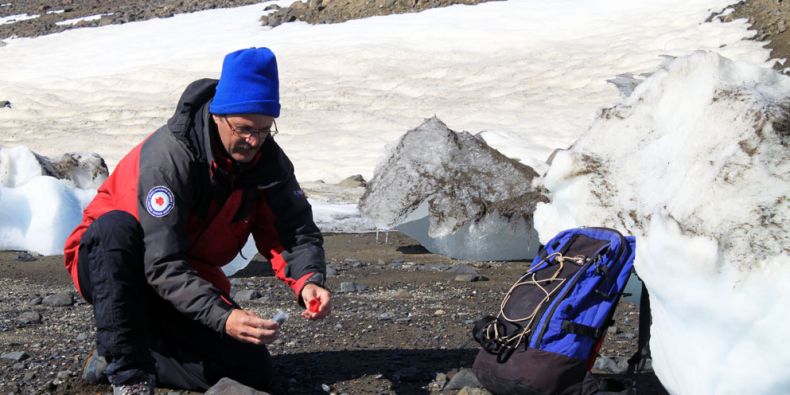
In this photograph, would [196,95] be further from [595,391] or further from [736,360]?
[736,360]

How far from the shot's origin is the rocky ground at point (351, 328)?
140 inches

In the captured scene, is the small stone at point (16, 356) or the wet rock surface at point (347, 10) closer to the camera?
the small stone at point (16, 356)

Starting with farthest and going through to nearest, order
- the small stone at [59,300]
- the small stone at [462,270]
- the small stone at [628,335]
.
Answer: the small stone at [462,270] → the small stone at [59,300] → the small stone at [628,335]

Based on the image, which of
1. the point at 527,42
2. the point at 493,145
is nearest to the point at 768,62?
the point at 527,42

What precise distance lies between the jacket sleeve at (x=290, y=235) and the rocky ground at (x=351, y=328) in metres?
0.45

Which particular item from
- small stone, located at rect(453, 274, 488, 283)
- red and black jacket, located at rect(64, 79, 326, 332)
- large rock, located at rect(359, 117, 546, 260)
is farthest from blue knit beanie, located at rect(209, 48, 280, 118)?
large rock, located at rect(359, 117, 546, 260)

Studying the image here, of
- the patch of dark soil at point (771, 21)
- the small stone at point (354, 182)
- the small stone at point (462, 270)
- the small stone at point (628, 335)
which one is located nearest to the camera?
the small stone at point (628, 335)

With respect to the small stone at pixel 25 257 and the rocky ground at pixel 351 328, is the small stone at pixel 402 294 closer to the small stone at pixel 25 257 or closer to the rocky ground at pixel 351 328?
the rocky ground at pixel 351 328

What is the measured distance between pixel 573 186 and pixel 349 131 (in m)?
8.09

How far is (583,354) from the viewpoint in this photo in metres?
3.24

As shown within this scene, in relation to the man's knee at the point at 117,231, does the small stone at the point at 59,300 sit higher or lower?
lower

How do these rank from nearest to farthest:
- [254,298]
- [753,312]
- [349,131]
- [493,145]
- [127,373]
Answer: [753,312]
[127,373]
[254,298]
[493,145]
[349,131]

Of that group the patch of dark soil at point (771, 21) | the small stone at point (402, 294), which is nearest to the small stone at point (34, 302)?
the small stone at point (402, 294)

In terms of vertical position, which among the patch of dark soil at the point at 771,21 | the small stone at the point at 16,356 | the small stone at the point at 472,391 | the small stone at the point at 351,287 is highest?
the small stone at the point at 16,356
